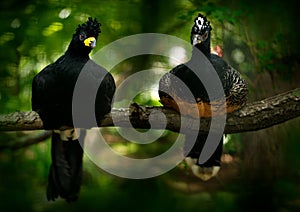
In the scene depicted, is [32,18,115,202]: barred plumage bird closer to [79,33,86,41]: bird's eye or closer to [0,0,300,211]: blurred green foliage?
[79,33,86,41]: bird's eye

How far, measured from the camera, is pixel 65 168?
A: 1953 millimetres

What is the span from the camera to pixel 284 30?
2.29m

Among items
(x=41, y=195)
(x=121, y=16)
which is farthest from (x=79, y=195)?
(x=121, y=16)

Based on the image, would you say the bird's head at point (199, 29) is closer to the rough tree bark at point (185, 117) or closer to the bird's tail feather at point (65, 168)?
the rough tree bark at point (185, 117)

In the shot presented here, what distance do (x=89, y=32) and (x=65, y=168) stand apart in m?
0.61

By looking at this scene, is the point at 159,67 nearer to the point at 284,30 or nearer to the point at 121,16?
the point at 121,16

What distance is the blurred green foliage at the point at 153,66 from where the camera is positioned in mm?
2090

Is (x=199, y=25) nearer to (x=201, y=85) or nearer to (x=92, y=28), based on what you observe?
(x=201, y=85)

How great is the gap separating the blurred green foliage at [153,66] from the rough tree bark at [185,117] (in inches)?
16.6

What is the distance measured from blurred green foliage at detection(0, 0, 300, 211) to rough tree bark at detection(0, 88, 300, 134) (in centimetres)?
42

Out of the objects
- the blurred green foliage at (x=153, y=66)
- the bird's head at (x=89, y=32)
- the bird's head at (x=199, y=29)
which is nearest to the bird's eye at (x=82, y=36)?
the bird's head at (x=89, y=32)

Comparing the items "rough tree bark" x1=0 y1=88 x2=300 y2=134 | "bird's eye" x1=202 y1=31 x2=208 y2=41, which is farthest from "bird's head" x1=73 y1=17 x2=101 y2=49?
"bird's eye" x1=202 y1=31 x2=208 y2=41

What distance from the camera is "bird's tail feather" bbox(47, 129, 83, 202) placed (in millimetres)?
1948

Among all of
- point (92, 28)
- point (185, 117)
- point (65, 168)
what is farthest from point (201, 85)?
point (65, 168)
